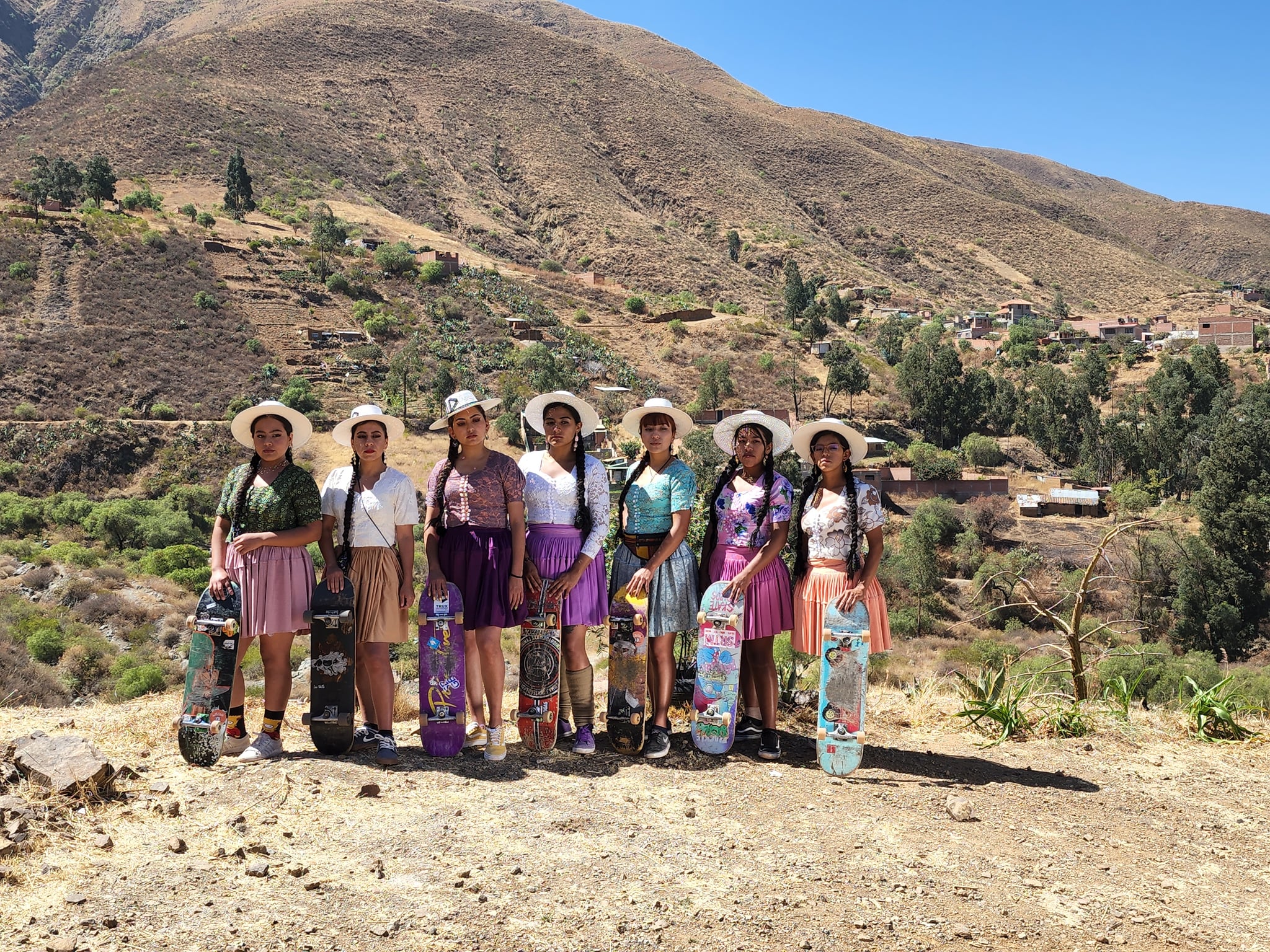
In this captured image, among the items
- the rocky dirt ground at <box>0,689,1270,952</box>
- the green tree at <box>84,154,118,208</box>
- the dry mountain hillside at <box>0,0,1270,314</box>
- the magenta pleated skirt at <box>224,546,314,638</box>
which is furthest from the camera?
the dry mountain hillside at <box>0,0,1270,314</box>

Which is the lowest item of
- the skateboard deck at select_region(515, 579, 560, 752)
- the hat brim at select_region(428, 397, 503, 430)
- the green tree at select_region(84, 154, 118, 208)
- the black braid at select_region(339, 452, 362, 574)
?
the skateboard deck at select_region(515, 579, 560, 752)

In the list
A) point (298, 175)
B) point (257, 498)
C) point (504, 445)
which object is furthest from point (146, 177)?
point (257, 498)

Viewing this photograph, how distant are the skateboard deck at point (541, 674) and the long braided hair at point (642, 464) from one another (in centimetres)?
49

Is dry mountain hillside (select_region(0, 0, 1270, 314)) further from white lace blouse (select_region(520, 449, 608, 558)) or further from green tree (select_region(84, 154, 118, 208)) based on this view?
white lace blouse (select_region(520, 449, 608, 558))

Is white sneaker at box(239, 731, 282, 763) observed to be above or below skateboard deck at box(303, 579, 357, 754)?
below

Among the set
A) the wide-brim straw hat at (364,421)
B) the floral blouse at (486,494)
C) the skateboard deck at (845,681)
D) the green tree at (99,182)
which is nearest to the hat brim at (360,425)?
the wide-brim straw hat at (364,421)

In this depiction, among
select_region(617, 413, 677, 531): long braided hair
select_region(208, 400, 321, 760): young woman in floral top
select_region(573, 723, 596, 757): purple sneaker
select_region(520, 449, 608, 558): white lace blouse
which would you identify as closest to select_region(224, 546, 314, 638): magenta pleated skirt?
select_region(208, 400, 321, 760): young woman in floral top

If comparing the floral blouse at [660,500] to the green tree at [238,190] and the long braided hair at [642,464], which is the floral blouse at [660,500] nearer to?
the long braided hair at [642,464]

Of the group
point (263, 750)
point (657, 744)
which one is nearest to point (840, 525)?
point (657, 744)

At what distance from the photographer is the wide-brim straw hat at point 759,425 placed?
15.1ft

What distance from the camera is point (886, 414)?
48.6m

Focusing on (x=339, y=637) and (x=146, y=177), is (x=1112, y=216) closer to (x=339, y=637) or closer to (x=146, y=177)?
(x=146, y=177)

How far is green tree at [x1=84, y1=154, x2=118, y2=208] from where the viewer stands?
155 feet

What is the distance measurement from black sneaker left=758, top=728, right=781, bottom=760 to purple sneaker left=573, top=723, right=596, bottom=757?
0.81 m
